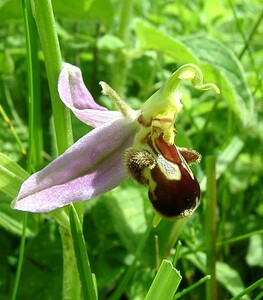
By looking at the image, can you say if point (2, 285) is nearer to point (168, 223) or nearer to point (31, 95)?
point (168, 223)

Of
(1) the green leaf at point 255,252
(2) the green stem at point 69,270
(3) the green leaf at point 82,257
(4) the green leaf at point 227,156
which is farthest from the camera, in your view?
(1) the green leaf at point 255,252

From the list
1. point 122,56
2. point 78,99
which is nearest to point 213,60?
point 122,56

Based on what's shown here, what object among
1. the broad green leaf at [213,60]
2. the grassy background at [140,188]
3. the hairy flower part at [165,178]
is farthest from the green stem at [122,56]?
the hairy flower part at [165,178]

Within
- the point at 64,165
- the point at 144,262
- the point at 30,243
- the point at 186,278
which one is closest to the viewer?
the point at 64,165

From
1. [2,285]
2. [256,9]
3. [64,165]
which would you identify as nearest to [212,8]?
[256,9]

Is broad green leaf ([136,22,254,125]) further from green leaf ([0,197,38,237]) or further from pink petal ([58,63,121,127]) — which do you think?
green leaf ([0,197,38,237])

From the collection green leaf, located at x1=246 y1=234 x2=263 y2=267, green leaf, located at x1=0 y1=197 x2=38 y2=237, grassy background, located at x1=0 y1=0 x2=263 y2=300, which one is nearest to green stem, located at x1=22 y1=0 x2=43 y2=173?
grassy background, located at x1=0 y1=0 x2=263 y2=300

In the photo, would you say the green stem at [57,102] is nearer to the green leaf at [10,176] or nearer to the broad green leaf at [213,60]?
the green leaf at [10,176]
